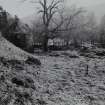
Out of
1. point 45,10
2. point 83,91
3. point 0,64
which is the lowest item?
point 83,91

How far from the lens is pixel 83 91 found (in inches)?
310

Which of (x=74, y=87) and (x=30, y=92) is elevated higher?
(x=30, y=92)

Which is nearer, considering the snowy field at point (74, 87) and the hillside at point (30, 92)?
the hillside at point (30, 92)

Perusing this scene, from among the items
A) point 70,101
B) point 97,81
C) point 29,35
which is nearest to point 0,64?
point 70,101

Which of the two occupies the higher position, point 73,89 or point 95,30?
point 95,30

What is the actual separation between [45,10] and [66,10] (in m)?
7.23

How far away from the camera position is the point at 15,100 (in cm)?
621

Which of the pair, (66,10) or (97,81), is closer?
(97,81)

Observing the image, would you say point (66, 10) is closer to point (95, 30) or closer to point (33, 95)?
point (95, 30)

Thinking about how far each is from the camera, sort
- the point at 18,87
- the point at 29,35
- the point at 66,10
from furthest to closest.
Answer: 1. the point at 66,10
2. the point at 29,35
3. the point at 18,87

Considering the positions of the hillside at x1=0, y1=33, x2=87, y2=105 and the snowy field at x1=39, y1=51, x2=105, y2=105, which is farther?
the snowy field at x1=39, y1=51, x2=105, y2=105

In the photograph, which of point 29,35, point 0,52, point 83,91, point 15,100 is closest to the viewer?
point 15,100

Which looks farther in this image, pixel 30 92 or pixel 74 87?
pixel 74 87

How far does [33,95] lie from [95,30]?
1487 inches
